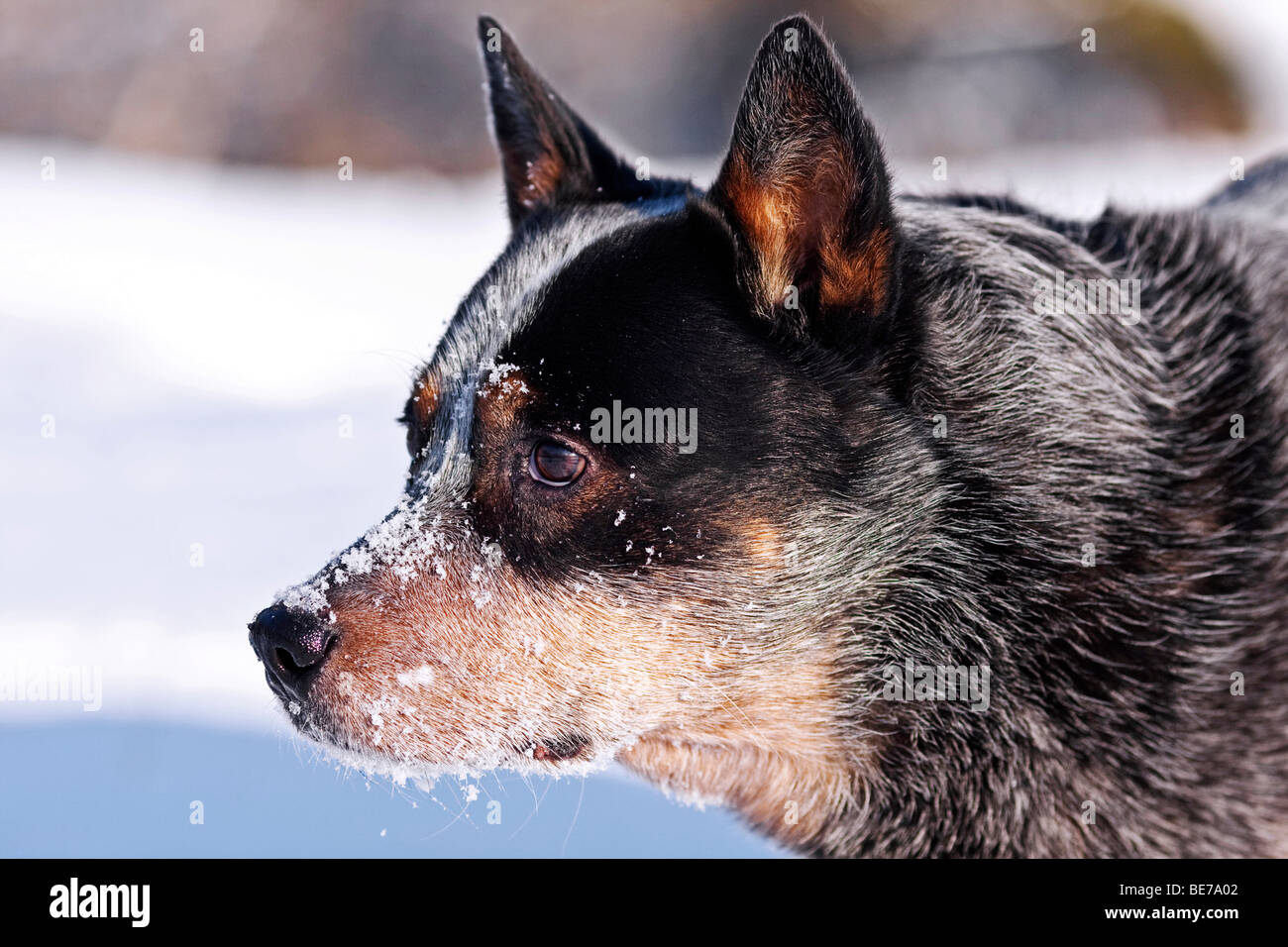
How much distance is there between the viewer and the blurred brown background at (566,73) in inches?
466

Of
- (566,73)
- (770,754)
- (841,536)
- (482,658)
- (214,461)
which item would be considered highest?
(566,73)

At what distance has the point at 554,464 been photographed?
8.24 ft

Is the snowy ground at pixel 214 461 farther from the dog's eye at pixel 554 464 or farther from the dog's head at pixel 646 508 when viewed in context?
the dog's eye at pixel 554 464

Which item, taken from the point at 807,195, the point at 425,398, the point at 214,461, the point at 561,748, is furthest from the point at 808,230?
the point at 214,461

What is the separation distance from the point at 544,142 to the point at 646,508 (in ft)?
4.20

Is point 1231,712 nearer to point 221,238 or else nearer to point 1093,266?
point 1093,266

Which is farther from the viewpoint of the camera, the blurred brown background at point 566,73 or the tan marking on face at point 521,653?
the blurred brown background at point 566,73

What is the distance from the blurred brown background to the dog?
32.2 feet

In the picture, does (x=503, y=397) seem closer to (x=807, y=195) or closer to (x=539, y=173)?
(x=807, y=195)

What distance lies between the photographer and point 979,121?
1245 cm

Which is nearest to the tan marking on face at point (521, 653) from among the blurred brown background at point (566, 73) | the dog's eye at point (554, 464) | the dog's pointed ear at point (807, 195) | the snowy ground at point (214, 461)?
the dog's eye at point (554, 464)

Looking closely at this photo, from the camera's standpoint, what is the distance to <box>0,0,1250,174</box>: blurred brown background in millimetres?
11844
